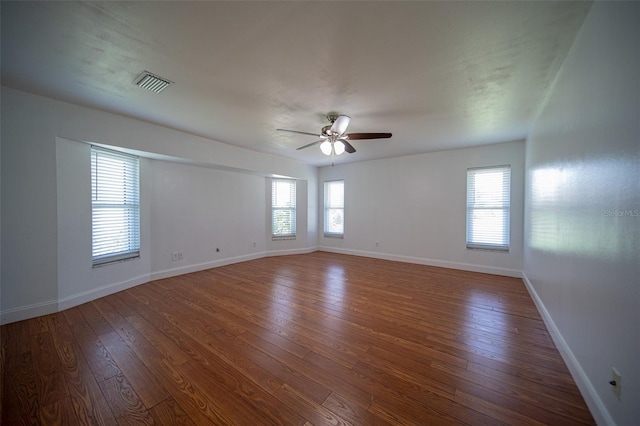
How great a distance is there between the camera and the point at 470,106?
275 centimetres

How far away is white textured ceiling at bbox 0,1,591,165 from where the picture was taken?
4.83 feet

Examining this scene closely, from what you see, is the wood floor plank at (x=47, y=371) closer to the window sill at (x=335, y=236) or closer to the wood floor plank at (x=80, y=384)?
the wood floor plank at (x=80, y=384)

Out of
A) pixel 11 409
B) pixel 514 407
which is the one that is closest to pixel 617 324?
pixel 514 407

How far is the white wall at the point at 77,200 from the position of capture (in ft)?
8.07

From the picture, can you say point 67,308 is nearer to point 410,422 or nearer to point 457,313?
point 410,422

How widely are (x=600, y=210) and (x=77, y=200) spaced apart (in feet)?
16.3

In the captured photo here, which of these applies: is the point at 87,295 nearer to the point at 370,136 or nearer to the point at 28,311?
the point at 28,311

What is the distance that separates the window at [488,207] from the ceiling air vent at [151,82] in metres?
5.12

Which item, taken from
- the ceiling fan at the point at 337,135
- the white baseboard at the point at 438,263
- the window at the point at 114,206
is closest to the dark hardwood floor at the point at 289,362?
the window at the point at 114,206

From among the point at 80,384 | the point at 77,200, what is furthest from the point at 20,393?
the point at 77,200

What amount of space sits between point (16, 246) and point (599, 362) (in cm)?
503

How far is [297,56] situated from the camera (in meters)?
1.88

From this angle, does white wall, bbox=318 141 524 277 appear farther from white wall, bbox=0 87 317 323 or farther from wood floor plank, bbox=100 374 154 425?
wood floor plank, bbox=100 374 154 425

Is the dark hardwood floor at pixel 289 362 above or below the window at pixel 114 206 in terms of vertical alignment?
below
